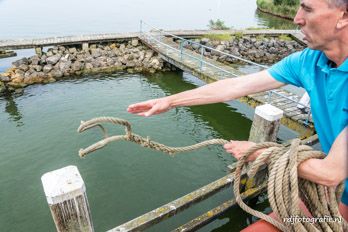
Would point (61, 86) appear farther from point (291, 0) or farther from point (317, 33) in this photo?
point (291, 0)

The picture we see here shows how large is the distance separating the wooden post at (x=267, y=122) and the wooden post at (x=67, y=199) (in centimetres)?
342

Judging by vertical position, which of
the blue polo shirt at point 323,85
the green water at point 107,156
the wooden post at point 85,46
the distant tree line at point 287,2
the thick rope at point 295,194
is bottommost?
the green water at point 107,156

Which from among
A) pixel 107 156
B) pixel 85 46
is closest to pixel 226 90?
pixel 107 156

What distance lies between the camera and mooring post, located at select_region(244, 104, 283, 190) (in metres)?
4.74

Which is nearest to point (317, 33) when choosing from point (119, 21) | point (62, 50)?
point (62, 50)

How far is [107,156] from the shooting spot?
727 centimetres

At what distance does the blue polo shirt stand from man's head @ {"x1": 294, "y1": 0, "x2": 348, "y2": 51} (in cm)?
18

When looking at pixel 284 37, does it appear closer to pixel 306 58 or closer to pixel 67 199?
pixel 306 58

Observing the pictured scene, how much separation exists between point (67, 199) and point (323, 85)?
7.59 feet

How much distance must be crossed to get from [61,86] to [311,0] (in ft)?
37.9

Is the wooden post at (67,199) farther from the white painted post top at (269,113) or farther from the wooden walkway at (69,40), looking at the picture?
→ the wooden walkway at (69,40)

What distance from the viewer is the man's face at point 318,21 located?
1.50m

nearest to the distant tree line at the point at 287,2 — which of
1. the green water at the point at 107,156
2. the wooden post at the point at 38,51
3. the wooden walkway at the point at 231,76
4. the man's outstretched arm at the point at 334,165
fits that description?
the wooden walkway at the point at 231,76

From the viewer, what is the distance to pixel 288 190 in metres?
1.75
